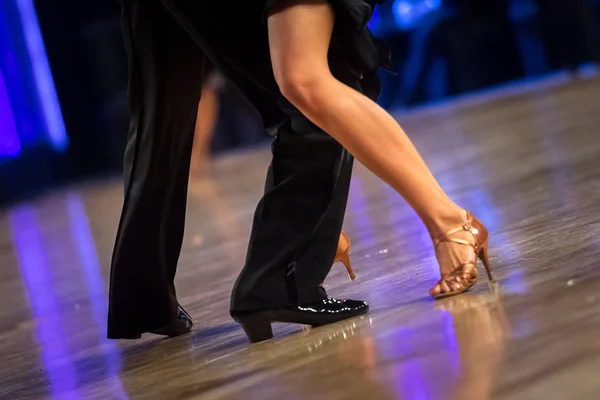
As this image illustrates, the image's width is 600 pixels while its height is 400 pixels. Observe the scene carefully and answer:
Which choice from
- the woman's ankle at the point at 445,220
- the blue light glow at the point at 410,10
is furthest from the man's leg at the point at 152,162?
the blue light glow at the point at 410,10

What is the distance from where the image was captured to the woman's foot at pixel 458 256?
1.44 metres

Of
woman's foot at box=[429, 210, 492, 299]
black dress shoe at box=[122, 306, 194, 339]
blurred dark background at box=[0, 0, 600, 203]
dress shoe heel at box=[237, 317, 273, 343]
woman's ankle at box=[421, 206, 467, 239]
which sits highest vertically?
woman's ankle at box=[421, 206, 467, 239]

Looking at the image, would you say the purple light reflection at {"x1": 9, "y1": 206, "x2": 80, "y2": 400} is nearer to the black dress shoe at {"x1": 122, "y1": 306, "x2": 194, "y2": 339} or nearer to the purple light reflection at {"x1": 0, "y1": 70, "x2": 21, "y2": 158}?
the black dress shoe at {"x1": 122, "y1": 306, "x2": 194, "y2": 339}

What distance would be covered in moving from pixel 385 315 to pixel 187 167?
0.42 meters

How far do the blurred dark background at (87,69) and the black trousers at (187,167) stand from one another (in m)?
6.45

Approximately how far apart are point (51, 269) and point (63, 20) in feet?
17.8

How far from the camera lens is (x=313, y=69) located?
54.8 inches

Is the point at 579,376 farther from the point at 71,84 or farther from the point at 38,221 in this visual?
the point at 71,84

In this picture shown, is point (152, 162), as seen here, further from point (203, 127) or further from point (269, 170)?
point (203, 127)

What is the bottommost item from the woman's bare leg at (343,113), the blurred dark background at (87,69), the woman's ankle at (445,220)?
the blurred dark background at (87,69)

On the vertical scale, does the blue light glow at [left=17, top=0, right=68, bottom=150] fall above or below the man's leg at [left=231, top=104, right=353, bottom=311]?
below

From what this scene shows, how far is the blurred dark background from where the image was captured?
313 inches

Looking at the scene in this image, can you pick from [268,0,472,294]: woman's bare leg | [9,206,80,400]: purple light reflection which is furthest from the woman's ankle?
[9,206,80,400]: purple light reflection

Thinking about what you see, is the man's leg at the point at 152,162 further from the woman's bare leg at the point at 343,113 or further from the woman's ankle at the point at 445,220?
the woman's ankle at the point at 445,220
